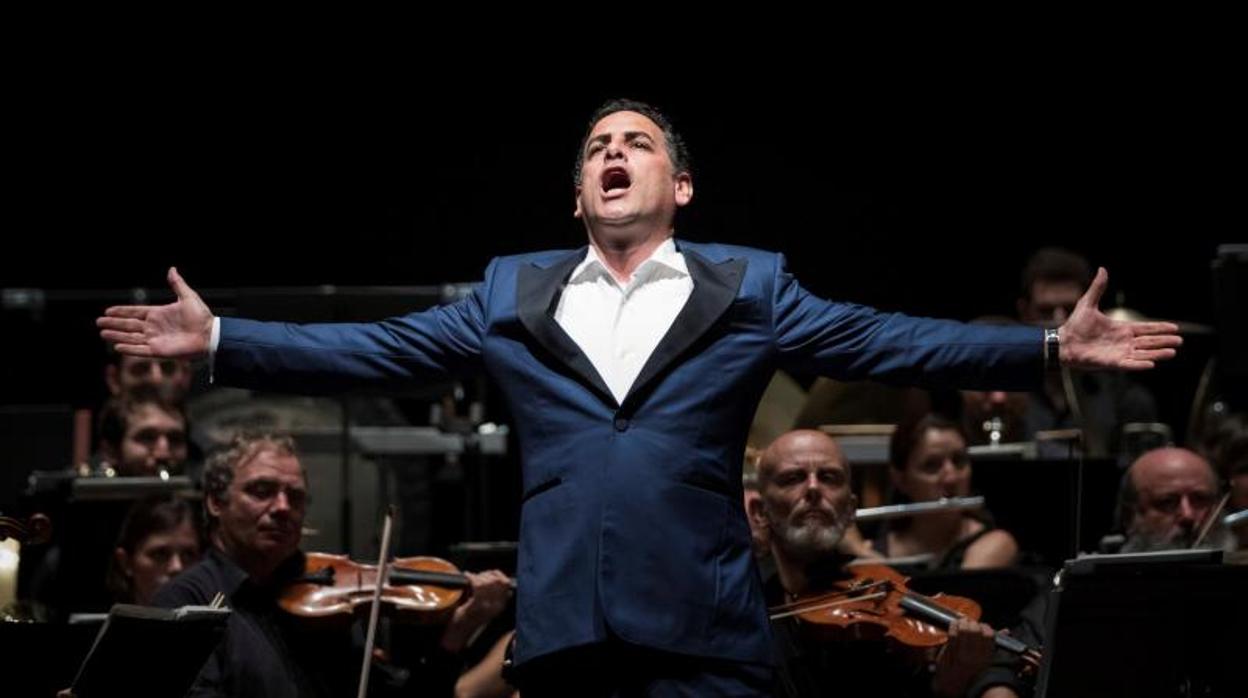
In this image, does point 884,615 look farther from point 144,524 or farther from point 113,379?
point 113,379

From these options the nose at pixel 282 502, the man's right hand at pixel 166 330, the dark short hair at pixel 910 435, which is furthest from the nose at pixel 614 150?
the dark short hair at pixel 910 435

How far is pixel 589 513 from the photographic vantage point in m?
3.24

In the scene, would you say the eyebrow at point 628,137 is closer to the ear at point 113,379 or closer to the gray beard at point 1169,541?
the gray beard at point 1169,541

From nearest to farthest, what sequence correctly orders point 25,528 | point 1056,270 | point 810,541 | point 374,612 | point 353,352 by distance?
point 353,352 < point 25,528 < point 374,612 < point 810,541 < point 1056,270

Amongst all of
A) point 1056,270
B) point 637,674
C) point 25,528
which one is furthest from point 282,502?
point 1056,270

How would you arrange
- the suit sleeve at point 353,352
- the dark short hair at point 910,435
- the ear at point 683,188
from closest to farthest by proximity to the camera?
the suit sleeve at point 353,352 → the ear at point 683,188 → the dark short hair at point 910,435

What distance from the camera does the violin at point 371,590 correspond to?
182 inches

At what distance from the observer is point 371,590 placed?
15.3ft

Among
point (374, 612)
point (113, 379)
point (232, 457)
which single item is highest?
point (113, 379)

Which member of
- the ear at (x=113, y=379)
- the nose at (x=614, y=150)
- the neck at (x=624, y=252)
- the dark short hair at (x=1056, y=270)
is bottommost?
the ear at (x=113, y=379)

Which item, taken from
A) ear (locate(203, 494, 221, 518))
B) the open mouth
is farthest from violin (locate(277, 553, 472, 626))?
the open mouth

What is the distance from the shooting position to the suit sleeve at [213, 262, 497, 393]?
3.49 metres

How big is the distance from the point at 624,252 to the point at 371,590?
1.47 meters

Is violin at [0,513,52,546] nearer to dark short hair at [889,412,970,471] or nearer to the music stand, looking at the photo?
the music stand
